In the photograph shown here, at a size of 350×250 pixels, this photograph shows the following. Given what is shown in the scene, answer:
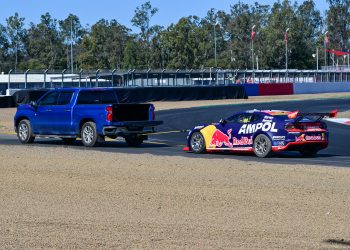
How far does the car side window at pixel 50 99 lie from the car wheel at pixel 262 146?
6.72 metres

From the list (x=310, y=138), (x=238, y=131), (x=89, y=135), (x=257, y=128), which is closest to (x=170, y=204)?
(x=257, y=128)

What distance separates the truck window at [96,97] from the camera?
2162 cm

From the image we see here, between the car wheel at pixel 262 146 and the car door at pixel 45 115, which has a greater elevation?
the car door at pixel 45 115

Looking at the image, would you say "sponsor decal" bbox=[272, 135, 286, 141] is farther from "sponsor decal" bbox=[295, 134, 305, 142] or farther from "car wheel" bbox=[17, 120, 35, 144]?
"car wheel" bbox=[17, 120, 35, 144]

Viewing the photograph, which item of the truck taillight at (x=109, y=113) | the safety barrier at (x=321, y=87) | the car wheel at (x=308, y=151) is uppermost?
the safety barrier at (x=321, y=87)

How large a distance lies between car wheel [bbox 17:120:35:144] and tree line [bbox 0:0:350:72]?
80.5 m

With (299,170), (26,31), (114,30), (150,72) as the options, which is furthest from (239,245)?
(26,31)

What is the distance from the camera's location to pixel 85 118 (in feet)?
69.5

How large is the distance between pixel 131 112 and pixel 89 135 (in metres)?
1.28

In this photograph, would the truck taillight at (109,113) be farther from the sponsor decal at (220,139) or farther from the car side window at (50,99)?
the sponsor decal at (220,139)

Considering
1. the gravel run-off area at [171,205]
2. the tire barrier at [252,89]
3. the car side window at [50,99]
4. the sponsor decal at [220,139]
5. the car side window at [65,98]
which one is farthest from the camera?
the tire barrier at [252,89]

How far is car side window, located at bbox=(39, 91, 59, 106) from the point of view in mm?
22188

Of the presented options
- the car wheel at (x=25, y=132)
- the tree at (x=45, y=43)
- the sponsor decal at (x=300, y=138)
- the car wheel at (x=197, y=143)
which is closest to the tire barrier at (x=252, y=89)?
the car wheel at (x=25, y=132)

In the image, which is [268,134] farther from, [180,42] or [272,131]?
[180,42]
